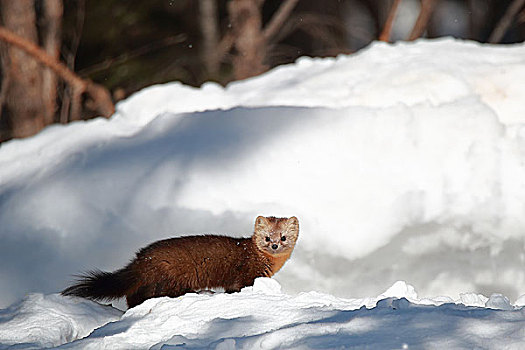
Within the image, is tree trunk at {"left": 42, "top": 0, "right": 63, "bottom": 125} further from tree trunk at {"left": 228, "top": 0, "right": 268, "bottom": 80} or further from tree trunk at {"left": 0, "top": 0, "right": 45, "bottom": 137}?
tree trunk at {"left": 228, "top": 0, "right": 268, "bottom": 80}

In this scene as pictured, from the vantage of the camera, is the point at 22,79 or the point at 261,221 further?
the point at 22,79

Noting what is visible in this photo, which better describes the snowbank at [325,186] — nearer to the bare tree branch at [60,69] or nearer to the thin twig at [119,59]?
the bare tree branch at [60,69]

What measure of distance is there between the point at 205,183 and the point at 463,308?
178cm

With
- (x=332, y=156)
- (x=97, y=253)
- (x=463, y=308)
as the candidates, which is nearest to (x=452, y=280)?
(x=332, y=156)

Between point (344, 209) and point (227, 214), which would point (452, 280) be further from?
point (227, 214)

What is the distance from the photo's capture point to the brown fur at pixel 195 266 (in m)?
2.91

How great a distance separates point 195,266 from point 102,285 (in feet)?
1.34

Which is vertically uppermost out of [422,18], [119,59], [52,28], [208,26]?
[208,26]

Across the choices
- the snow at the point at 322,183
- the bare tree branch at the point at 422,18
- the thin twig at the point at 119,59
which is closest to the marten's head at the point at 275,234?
the snow at the point at 322,183

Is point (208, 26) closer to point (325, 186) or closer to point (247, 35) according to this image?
point (247, 35)

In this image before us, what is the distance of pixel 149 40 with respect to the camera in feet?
33.2

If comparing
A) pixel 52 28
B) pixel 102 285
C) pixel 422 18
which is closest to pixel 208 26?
pixel 52 28

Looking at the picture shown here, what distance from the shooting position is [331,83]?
14.0ft

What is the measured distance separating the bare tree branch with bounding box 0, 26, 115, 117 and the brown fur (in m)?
3.24
